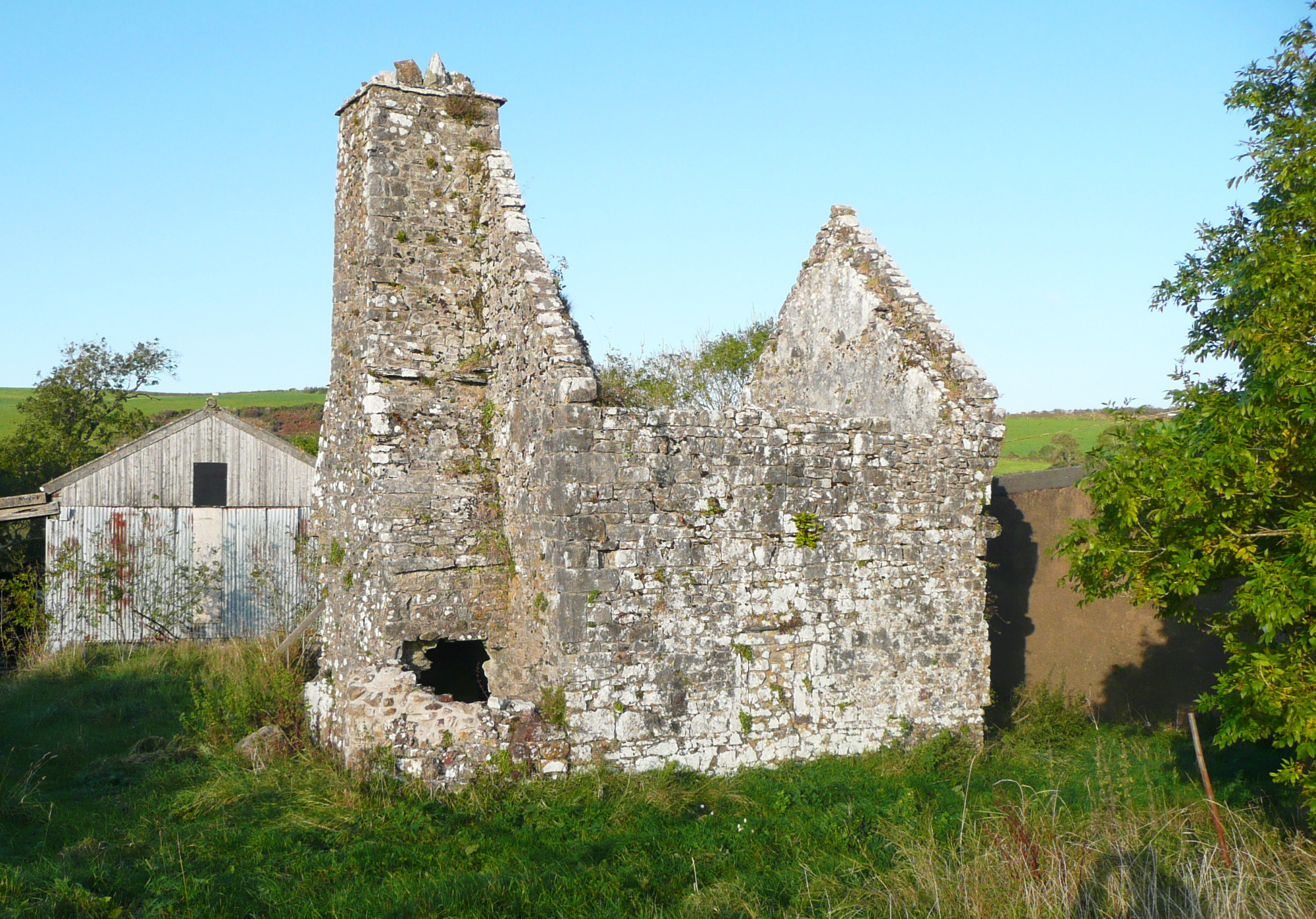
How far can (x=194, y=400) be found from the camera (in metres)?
56.5

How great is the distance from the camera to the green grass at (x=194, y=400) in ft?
164

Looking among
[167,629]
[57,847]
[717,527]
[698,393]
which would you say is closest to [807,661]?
[717,527]

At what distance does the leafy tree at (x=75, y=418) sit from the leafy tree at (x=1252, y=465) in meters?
27.2

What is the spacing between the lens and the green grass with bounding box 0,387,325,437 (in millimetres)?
49906

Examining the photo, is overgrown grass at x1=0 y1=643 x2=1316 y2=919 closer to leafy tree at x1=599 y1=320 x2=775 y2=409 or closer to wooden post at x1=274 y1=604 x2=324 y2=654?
wooden post at x1=274 y1=604 x2=324 y2=654

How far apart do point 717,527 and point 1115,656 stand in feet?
20.2

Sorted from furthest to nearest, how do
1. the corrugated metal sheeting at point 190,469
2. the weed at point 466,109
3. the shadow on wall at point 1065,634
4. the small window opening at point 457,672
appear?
the corrugated metal sheeting at point 190,469 < the shadow on wall at point 1065,634 < the small window opening at point 457,672 < the weed at point 466,109

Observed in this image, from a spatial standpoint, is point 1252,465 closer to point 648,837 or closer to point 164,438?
point 648,837

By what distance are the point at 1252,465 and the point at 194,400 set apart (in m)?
58.6

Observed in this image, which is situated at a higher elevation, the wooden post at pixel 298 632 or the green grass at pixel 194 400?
the green grass at pixel 194 400

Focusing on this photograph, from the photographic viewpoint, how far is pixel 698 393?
2141 cm

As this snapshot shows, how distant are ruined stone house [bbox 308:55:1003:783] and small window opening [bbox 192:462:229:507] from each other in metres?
11.0

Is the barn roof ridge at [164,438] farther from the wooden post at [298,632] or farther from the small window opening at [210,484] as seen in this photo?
the wooden post at [298,632]

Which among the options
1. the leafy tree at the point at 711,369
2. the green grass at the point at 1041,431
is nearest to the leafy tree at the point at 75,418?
the leafy tree at the point at 711,369
